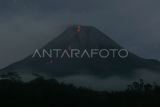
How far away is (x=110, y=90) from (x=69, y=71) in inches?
404

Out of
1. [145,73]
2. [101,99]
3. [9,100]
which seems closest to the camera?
[9,100]

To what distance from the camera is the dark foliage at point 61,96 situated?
104 feet

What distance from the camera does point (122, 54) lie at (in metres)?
32.0

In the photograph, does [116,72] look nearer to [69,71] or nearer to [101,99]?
[69,71]

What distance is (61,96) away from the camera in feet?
113

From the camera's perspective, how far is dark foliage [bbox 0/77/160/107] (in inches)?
1246

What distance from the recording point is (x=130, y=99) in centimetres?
3706

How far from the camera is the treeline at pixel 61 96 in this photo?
31.7 meters

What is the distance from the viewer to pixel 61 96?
3453cm

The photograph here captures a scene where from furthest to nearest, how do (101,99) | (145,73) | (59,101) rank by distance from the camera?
(145,73) → (101,99) → (59,101)

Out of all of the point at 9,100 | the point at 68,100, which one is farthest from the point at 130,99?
the point at 9,100

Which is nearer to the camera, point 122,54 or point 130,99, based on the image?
point 122,54

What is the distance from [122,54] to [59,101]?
6.03 meters

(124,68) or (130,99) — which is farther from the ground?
(124,68)
